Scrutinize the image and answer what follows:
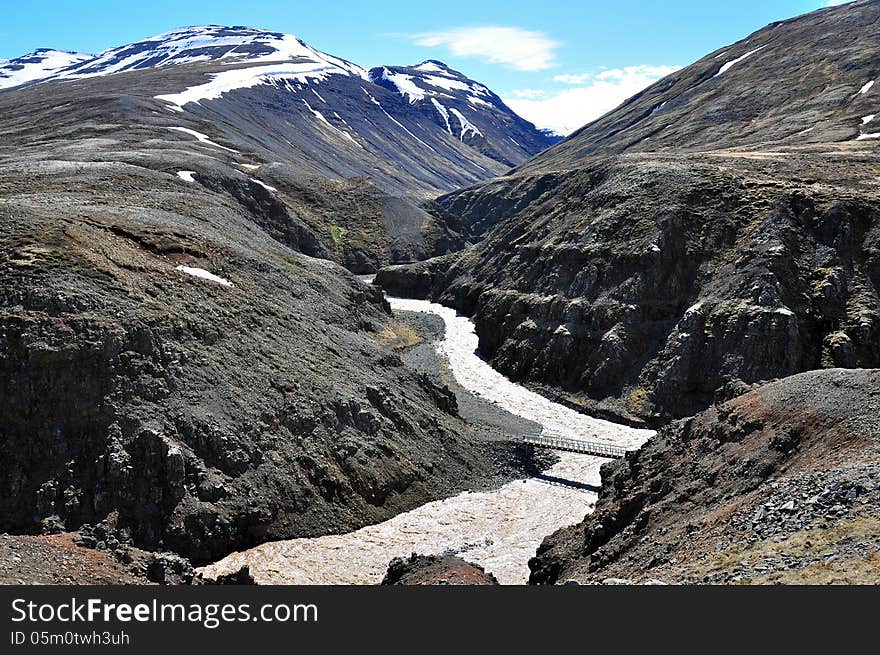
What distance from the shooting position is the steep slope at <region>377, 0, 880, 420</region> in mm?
51438

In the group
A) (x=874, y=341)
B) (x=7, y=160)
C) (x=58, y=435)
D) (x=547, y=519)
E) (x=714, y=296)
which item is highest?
(x=7, y=160)

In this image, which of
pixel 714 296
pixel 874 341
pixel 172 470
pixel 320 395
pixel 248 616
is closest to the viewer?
pixel 248 616

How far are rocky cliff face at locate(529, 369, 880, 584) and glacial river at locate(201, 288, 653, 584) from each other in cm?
310

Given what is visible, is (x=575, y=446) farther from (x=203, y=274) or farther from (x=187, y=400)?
(x=203, y=274)

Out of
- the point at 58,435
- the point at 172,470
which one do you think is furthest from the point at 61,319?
the point at 172,470

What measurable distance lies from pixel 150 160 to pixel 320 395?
6469cm

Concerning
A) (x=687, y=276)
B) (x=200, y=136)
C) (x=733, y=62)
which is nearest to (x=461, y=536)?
(x=687, y=276)

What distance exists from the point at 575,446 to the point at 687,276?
24075 millimetres

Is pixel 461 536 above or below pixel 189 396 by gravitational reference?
below

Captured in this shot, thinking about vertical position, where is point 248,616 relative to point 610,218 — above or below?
below

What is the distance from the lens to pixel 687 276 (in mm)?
60062

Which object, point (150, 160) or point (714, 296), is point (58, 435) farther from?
point (150, 160)

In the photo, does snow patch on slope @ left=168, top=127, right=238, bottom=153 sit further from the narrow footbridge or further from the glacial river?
the glacial river

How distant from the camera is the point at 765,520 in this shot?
20.6 m
